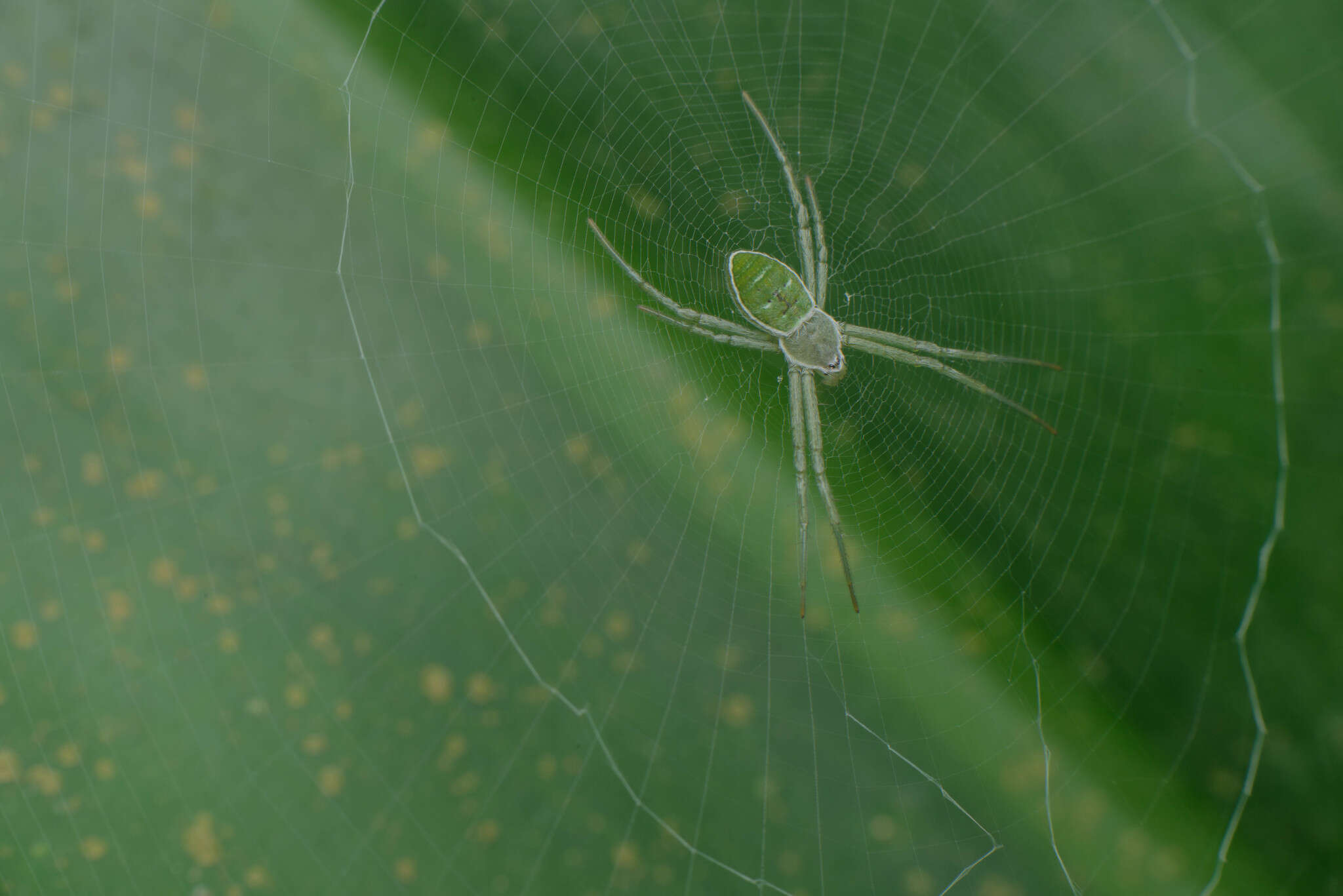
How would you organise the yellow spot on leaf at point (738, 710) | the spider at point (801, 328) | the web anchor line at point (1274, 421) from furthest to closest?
the spider at point (801, 328) → the yellow spot on leaf at point (738, 710) → the web anchor line at point (1274, 421)

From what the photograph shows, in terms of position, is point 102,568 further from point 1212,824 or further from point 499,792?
point 1212,824

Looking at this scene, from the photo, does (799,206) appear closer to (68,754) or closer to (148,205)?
(148,205)

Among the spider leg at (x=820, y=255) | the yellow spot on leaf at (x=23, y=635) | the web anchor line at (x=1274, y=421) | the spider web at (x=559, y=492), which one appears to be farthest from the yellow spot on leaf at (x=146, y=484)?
the web anchor line at (x=1274, y=421)

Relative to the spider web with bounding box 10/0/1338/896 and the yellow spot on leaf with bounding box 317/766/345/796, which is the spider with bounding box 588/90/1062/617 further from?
the yellow spot on leaf with bounding box 317/766/345/796

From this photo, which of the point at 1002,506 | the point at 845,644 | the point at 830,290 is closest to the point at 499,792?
the point at 845,644

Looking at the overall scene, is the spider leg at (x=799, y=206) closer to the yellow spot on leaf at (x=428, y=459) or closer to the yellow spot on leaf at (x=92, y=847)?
the yellow spot on leaf at (x=428, y=459)

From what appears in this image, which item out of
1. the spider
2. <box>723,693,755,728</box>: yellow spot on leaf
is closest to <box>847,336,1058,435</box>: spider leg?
the spider

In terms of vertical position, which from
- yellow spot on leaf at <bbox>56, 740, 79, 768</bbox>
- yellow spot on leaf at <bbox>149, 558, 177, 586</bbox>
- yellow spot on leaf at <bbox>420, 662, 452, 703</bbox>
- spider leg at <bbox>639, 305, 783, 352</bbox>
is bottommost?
yellow spot on leaf at <bbox>56, 740, 79, 768</bbox>
